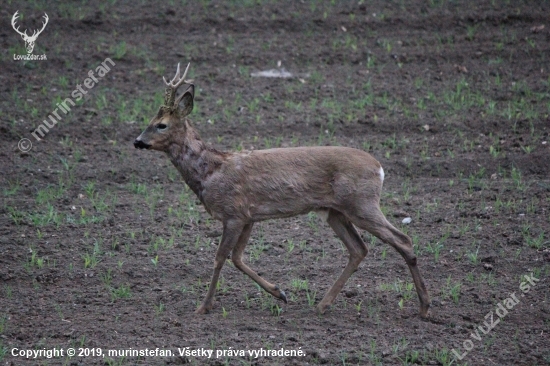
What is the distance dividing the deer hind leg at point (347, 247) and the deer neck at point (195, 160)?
1.21m

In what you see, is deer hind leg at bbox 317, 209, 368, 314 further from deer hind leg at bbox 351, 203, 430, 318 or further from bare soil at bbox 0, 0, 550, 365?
deer hind leg at bbox 351, 203, 430, 318

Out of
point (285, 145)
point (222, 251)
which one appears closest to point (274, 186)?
point (222, 251)

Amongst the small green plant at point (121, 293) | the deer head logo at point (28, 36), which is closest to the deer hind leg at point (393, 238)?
the small green plant at point (121, 293)

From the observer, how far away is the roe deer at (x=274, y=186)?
740 cm

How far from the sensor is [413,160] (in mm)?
11047

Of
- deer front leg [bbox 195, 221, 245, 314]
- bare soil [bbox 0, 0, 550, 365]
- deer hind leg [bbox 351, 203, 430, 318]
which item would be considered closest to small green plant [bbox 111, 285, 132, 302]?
bare soil [bbox 0, 0, 550, 365]

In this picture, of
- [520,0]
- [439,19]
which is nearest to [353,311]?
[439,19]

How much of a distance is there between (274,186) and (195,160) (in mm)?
798

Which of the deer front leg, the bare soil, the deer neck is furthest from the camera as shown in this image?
the deer neck

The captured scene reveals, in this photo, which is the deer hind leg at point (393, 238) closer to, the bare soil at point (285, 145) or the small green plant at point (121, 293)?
the bare soil at point (285, 145)

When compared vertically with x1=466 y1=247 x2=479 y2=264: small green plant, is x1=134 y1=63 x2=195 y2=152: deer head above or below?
above

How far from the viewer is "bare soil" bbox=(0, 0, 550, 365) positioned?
716 cm

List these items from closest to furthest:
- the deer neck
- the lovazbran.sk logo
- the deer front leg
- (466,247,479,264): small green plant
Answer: the deer front leg → the deer neck → (466,247,479,264): small green plant → the lovazbran.sk logo

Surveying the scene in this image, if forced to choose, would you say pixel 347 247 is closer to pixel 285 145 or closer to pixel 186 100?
pixel 186 100
